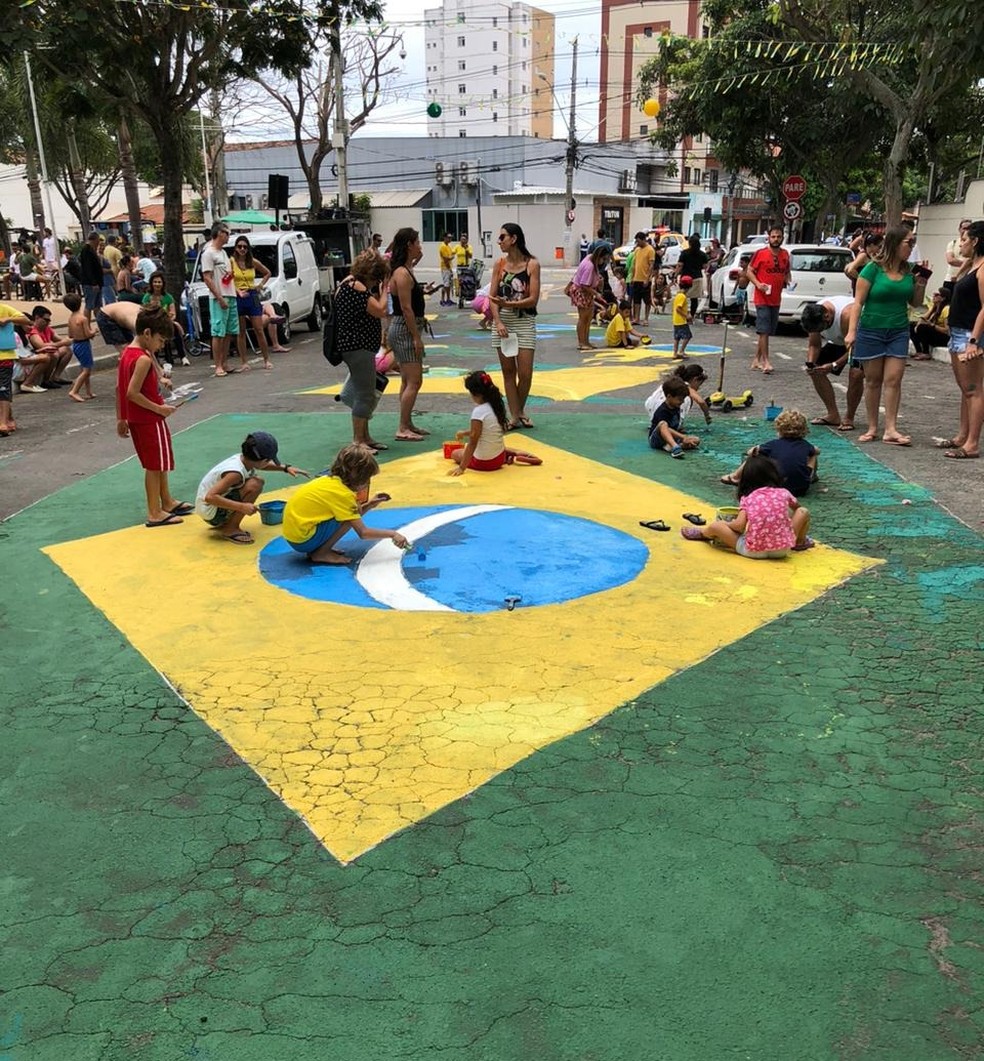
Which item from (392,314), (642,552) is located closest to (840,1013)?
(642,552)

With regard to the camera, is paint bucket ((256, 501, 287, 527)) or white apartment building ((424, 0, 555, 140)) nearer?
paint bucket ((256, 501, 287, 527))

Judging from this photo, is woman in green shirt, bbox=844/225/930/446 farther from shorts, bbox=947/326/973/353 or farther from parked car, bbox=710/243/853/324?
parked car, bbox=710/243/853/324

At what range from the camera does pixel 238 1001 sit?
7.87 feet

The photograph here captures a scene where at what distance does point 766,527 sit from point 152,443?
13.1 feet

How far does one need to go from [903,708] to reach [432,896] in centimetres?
219

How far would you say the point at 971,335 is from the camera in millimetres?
7316

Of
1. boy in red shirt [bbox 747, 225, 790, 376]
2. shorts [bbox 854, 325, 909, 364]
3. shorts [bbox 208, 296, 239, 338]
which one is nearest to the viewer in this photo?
shorts [bbox 854, 325, 909, 364]

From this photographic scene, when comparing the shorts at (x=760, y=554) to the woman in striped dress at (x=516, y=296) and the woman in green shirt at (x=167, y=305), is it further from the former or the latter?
the woman in green shirt at (x=167, y=305)

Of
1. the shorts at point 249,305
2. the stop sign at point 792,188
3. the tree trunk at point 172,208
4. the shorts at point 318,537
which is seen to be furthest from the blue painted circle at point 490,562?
the stop sign at point 792,188

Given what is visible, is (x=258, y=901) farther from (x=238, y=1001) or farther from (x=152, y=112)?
(x=152, y=112)

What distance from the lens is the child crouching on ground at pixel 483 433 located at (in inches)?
282

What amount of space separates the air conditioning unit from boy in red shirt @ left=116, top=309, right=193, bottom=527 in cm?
6212

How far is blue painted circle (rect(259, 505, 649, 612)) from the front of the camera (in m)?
5.16

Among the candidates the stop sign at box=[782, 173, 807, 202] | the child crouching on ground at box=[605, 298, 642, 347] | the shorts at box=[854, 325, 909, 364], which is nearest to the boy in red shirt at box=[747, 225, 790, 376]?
the child crouching on ground at box=[605, 298, 642, 347]
